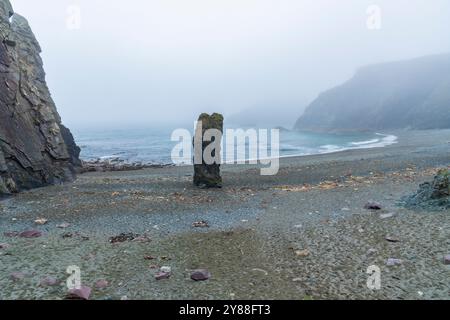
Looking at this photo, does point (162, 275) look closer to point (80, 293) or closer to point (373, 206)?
point (80, 293)

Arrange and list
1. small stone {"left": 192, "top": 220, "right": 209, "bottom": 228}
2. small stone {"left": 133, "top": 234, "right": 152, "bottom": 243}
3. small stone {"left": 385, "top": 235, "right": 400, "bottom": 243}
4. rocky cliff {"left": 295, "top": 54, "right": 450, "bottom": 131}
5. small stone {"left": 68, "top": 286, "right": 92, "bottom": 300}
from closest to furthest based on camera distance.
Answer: small stone {"left": 68, "top": 286, "right": 92, "bottom": 300}
small stone {"left": 385, "top": 235, "right": 400, "bottom": 243}
small stone {"left": 133, "top": 234, "right": 152, "bottom": 243}
small stone {"left": 192, "top": 220, "right": 209, "bottom": 228}
rocky cliff {"left": 295, "top": 54, "right": 450, "bottom": 131}

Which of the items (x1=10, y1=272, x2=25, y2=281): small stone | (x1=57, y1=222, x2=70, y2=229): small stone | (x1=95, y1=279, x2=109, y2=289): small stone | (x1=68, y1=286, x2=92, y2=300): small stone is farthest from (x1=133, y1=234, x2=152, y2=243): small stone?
(x1=68, y1=286, x2=92, y2=300): small stone

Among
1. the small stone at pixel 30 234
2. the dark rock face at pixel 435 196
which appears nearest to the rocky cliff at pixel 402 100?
the dark rock face at pixel 435 196

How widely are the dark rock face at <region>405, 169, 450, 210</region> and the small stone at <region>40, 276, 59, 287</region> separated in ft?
41.8

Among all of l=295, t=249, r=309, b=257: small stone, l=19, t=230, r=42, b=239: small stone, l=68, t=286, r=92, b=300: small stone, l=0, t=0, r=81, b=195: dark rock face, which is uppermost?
l=0, t=0, r=81, b=195: dark rock face

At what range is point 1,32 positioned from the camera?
74.8 ft

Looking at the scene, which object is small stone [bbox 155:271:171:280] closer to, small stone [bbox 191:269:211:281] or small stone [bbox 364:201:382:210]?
small stone [bbox 191:269:211:281]

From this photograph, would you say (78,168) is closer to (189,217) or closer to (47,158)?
(47,158)

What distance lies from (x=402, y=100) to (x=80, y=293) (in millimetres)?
165863

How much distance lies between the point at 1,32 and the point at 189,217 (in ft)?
61.1

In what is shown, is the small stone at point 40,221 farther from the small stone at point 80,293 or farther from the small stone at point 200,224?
the small stone at point 80,293

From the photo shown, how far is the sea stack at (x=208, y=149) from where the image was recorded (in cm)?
2209

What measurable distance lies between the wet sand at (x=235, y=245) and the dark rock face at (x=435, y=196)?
70 centimetres

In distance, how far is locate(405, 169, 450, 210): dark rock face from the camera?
13.4m
